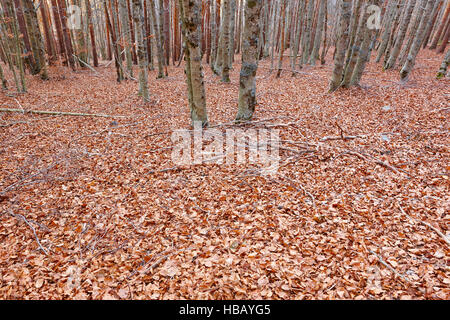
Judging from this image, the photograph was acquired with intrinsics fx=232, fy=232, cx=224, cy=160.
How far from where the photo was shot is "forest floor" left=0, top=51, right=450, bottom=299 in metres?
3.25

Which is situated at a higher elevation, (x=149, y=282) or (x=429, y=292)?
(x=429, y=292)

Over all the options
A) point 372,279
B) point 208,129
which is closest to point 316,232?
point 372,279

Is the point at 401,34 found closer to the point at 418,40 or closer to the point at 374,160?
the point at 418,40

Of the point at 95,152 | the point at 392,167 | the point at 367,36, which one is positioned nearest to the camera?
the point at 392,167

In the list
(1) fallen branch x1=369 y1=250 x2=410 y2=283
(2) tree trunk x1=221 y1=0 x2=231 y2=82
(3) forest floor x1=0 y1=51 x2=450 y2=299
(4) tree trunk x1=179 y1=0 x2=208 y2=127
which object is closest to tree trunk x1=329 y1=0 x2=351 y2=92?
(3) forest floor x1=0 y1=51 x2=450 y2=299

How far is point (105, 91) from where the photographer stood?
12.8m

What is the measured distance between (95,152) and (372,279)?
715 cm

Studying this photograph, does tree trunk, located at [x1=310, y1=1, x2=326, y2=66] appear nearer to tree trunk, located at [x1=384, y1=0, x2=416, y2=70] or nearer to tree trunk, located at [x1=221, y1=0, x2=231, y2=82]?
tree trunk, located at [x1=384, y1=0, x2=416, y2=70]

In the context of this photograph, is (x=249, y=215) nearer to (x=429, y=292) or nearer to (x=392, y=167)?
(x=429, y=292)

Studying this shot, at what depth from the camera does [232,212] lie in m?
4.55

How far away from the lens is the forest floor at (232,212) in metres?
3.25

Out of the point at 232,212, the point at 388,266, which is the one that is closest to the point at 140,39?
the point at 232,212

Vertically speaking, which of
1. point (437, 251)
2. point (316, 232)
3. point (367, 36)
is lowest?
point (316, 232)

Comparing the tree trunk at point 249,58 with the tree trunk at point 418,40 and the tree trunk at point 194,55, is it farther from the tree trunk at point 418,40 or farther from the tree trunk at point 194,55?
the tree trunk at point 418,40
